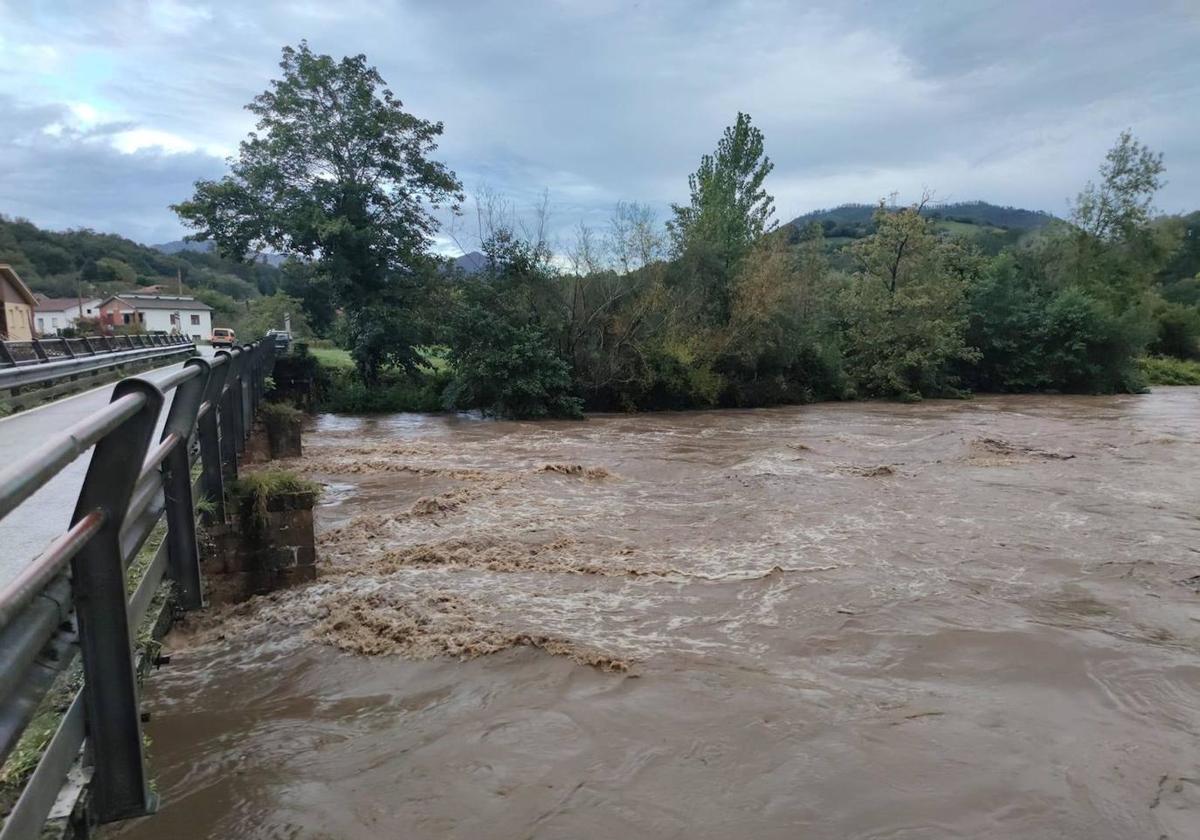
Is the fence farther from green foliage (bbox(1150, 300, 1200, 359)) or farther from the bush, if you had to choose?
green foliage (bbox(1150, 300, 1200, 359))

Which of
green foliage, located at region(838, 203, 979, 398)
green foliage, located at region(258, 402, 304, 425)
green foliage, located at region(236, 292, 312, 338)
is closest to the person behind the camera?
green foliage, located at region(258, 402, 304, 425)

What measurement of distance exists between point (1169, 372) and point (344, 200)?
150 ft

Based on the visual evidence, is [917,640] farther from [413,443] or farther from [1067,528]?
[413,443]

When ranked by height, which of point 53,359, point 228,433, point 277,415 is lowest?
point 277,415

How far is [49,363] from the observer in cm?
1177

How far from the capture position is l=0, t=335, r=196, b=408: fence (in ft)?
34.6

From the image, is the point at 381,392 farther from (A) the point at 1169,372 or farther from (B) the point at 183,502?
(A) the point at 1169,372

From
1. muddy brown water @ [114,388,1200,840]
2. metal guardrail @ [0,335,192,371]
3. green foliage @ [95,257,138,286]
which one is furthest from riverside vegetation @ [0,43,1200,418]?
green foliage @ [95,257,138,286]

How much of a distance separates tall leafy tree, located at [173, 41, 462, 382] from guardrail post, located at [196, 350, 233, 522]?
20.1 meters

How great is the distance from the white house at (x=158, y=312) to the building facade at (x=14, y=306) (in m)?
22.7

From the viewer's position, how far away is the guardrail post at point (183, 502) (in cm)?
375

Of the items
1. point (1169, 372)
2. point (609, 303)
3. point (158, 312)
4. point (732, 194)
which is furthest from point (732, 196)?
point (158, 312)

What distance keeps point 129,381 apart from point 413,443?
15880 millimetres

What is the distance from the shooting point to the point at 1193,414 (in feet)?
82.2
